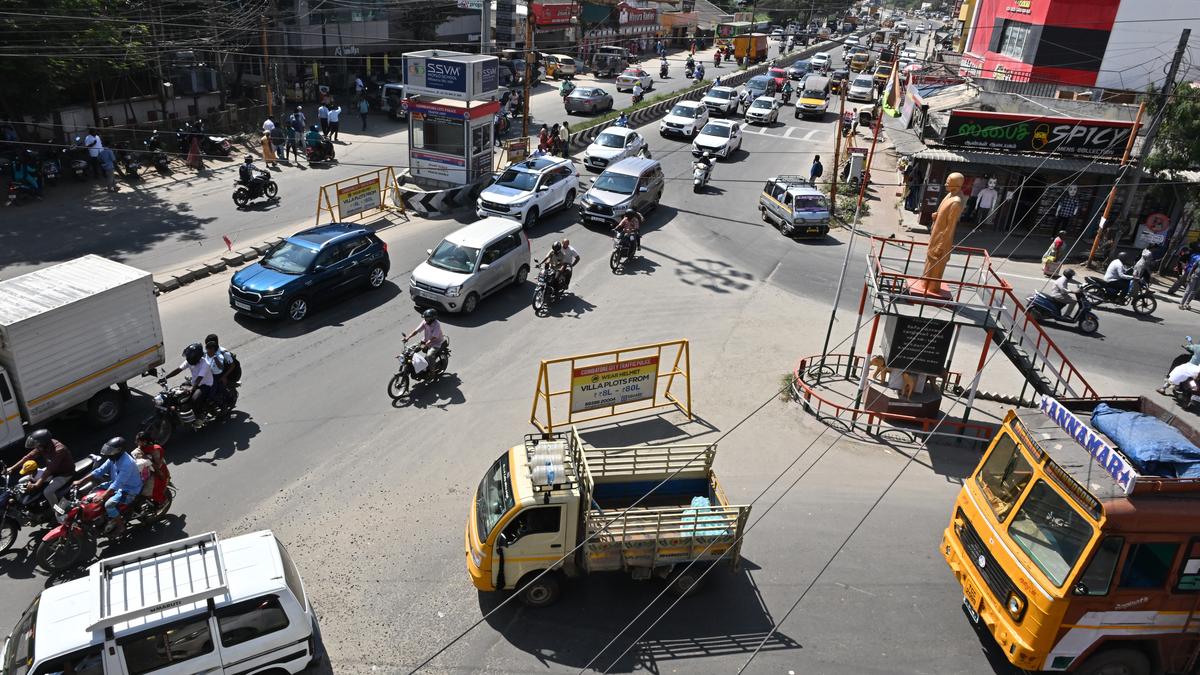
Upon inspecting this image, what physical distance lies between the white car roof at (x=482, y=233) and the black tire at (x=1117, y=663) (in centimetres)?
1445

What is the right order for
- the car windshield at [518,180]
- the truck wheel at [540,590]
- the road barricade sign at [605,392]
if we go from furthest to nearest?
the car windshield at [518,180]
the road barricade sign at [605,392]
the truck wheel at [540,590]

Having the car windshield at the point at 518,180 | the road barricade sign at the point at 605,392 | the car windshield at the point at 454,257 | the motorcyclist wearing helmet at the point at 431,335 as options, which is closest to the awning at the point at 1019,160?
the car windshield at the point at 518,180

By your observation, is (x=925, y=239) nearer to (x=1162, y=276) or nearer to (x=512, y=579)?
(x=1162, y=276)

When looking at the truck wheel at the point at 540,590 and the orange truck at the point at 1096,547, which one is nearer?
the orange truck at the point at 1096,547

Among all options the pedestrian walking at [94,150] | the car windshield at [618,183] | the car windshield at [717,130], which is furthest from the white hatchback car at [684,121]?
the pedestrian walking at [94,150]

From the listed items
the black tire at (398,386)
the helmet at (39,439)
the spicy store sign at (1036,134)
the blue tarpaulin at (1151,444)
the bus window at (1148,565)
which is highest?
the spicy store sign at (1036,134)

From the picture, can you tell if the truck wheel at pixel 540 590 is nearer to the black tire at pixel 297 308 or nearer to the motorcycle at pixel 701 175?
the black tire at pixel 297 308

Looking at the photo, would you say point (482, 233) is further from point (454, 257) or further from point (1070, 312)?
point (1070, 312)

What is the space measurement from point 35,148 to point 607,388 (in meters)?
22.9

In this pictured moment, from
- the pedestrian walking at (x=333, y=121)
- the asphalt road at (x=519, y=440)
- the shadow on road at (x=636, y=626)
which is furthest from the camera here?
the pedestrian walking at (x=333, y=121)

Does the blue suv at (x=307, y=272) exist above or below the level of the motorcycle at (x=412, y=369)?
above

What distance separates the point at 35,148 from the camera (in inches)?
1011

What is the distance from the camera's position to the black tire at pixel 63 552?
10047 millimetres

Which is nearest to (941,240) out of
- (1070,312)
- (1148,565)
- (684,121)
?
(1148,565)
